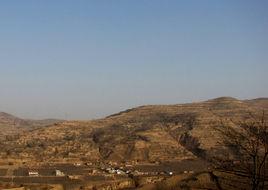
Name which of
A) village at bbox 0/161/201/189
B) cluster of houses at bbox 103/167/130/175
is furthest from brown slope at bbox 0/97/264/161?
cluster of houses at bbox 103/167/130/175

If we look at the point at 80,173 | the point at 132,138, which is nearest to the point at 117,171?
the point at 80,173

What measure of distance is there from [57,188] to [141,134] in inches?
1968

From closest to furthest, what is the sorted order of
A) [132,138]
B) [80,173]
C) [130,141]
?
1. [80,173]
2. [130,141]
3. [132,138]

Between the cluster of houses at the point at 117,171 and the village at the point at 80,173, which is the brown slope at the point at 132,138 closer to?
the village at the point at 80,173

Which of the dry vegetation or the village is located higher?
the dry vegetation

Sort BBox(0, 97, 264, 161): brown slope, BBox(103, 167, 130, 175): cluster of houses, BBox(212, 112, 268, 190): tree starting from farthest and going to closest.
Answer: BBox(0, 97, 264, 161): brown slope → BBox(103, 167, 130, 175): cluster of houses → BBox(212, 112, 268, 190): tree

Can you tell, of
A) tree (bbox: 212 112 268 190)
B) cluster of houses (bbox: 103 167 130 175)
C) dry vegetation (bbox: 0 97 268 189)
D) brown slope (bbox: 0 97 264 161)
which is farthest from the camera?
brown slope (bbox: 0 97 264 161)

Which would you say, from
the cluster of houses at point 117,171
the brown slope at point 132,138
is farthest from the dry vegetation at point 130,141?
the cluster of houses at point 117,171

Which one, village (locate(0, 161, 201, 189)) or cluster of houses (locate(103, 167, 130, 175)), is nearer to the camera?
village (locate(0, 161, 201, 189))

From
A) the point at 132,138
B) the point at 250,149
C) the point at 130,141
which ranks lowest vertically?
the point at 130,141

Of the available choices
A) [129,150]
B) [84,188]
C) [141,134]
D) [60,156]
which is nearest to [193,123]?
[141,134]

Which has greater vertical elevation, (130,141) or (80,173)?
(130,141)

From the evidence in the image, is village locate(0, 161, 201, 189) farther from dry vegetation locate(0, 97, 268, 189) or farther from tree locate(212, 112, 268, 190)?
tree locate(212, 112, 268, 190)

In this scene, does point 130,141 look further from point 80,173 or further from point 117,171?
point 80,173
